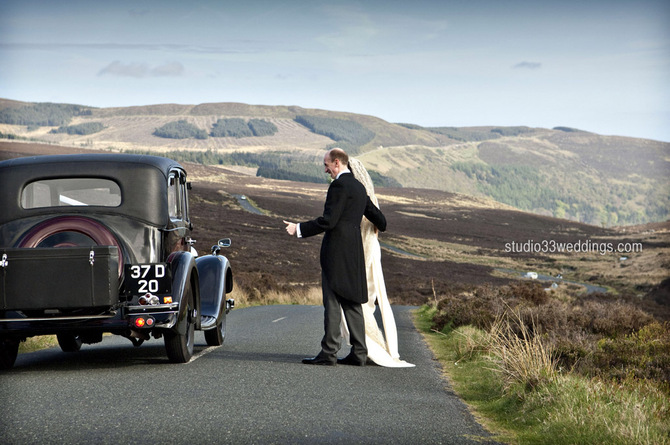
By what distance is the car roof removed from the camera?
8.68 m

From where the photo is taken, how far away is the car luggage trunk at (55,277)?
7.25 m

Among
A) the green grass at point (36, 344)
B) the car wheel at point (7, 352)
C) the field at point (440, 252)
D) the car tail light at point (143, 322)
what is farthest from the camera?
the field at point (440, 252)

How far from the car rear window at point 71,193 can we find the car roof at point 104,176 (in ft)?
0.47

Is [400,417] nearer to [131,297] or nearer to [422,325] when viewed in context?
[131,297]

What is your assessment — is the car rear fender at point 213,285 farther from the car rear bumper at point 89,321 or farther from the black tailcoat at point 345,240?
the black tailcoat at point 345,240

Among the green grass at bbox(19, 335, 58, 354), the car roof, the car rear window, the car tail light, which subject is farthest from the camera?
the green grass at bbox(19, 335, 58, 354)

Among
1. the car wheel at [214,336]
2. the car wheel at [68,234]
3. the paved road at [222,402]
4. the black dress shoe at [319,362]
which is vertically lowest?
the car wheel at [214,336]

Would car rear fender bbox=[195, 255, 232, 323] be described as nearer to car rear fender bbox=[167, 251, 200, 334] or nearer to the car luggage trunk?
car rear fender bbox=[167, 251, 200, 334]

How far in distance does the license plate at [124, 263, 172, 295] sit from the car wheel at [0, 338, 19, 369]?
5.11ft

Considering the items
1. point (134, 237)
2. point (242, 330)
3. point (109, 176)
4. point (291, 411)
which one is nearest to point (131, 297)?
point (134, 237)

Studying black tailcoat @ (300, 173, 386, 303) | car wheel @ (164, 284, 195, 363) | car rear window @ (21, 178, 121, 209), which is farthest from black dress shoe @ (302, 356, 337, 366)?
car rear window @ (21, 178, 121, 209)

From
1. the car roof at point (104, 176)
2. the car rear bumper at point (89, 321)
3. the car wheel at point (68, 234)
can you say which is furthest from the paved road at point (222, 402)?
the car roof at point (104, 176)

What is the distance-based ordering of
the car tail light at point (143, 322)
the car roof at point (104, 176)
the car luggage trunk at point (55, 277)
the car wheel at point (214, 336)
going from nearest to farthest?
the car luggage trunk at point (55, 277), the car tail light at point (143, 322), the car roof at point (104, 176), the car wheel at point (214, 336)

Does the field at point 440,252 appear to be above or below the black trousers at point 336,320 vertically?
below
